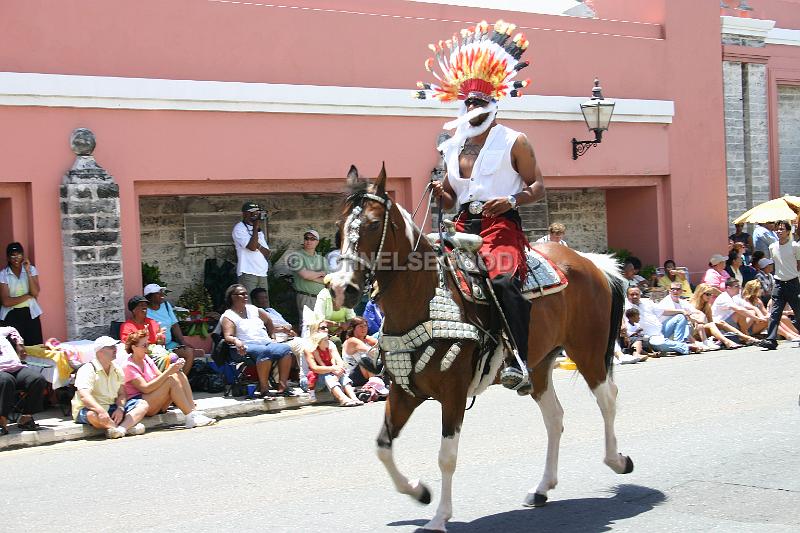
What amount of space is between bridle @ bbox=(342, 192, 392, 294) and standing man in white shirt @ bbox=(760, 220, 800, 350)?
37.6ft

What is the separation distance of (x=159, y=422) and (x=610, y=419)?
5714 millimetres

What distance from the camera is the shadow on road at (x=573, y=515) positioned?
6.61 meters

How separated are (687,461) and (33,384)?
22.1ft

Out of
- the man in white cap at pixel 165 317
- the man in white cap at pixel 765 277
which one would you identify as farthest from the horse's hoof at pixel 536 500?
the man in white cap at pixel 765 277

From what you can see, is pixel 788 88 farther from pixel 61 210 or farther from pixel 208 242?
pixel 61 210

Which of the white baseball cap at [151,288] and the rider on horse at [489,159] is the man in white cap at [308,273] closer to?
the white baseball cap at [151,288]

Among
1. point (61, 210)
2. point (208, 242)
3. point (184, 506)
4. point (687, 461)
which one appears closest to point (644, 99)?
point (208, 242)

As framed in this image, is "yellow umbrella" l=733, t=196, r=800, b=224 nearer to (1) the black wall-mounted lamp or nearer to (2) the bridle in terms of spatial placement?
(1) the black wall-mounted lamp

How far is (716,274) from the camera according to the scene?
752 inches

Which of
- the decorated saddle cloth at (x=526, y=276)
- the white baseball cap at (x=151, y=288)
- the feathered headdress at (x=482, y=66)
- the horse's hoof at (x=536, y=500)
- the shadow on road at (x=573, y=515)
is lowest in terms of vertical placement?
the shadow on road at (x=573, y=515)

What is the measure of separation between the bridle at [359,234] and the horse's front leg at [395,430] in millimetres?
781

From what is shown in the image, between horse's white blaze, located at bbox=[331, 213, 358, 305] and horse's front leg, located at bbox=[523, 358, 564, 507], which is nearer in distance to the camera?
horse's white blaze, located at bbox=[331, 213, 358, 305]

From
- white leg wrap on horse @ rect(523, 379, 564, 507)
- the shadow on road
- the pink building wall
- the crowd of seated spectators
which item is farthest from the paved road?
the crowd of seated spectators

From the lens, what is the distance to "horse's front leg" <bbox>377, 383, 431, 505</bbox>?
6.55 m
